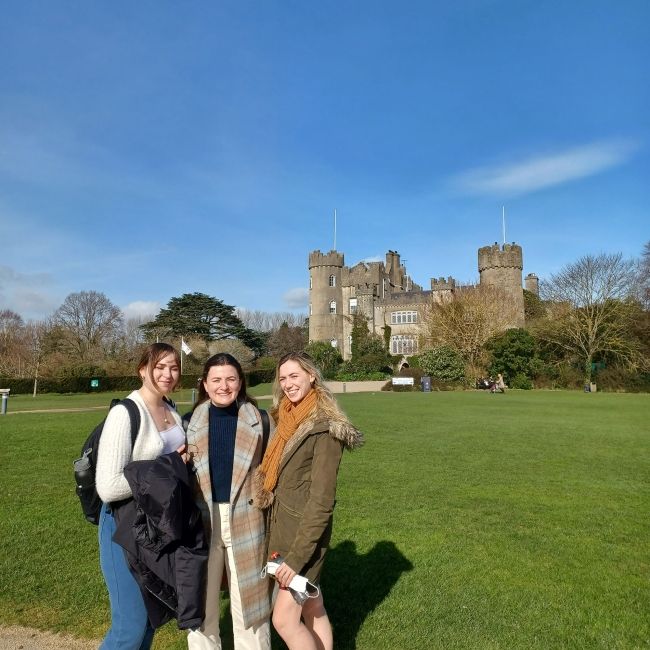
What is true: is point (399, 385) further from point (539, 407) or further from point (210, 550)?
point (210, 550)

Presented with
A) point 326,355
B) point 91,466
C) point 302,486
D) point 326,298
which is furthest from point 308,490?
point 326,298

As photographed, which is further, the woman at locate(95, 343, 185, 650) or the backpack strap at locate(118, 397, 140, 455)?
the backpack strap at locate(118, 397, 140, 455)

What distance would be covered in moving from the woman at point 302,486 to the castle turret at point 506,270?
5453cm

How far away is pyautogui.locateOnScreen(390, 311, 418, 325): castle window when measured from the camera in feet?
202

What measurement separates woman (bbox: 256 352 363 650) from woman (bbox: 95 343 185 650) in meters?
0.63

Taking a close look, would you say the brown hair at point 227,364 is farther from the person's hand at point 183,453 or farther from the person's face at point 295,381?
the person's hand at point 183,453

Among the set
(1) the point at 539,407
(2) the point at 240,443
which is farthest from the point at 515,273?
(2) the point at 240,443

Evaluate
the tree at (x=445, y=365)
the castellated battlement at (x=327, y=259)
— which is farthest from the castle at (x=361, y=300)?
the tree at (x=445, y=365)

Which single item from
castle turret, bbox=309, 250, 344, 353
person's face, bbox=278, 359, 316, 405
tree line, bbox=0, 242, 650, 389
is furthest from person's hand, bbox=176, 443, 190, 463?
castle turret, bbox=309, 250, 344, 353

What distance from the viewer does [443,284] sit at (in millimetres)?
62156

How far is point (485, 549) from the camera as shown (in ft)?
18.9

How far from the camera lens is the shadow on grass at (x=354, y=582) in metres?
4.20

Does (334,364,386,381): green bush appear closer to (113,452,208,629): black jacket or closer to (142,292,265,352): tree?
(142,292,265,352): tree

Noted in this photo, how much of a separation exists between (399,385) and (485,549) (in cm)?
3624
